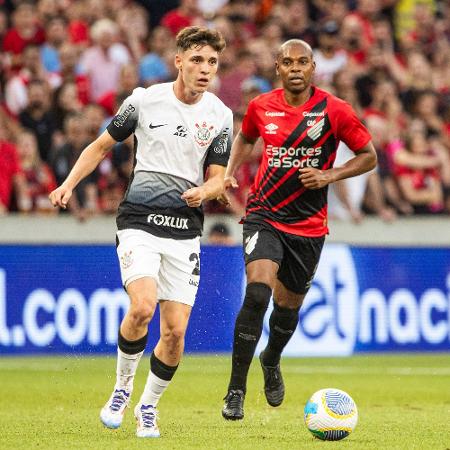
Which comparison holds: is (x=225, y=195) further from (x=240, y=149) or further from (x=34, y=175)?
(x=34, y=175)

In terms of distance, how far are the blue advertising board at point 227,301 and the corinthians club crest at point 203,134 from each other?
5106 mm

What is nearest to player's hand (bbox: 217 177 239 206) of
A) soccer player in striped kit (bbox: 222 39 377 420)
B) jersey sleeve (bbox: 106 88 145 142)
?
soccer player in striped kit (bbox: 222 39 377 420)

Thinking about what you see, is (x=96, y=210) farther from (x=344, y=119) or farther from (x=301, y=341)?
(x=344, y=119)

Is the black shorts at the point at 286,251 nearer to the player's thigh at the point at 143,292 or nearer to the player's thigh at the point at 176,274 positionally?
the player's thigh at the point at 176,274

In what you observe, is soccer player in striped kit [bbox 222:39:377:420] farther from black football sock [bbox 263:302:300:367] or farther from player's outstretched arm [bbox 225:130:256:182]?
black football sock [bbox 263:302:300:367]

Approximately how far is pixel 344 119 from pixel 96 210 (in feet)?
21.4

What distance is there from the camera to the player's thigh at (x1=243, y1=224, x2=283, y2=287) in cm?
958

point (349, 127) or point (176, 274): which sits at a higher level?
point (349, 127)

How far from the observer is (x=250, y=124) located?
10.2 m

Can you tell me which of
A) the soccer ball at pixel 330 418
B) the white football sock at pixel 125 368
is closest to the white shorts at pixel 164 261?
the white football sock at pixel 125 368

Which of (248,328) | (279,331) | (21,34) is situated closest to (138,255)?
(248,328)

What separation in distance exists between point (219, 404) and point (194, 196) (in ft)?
10.3

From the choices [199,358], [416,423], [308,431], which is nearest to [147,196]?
[308,431]

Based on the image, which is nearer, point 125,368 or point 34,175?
point 125,368
